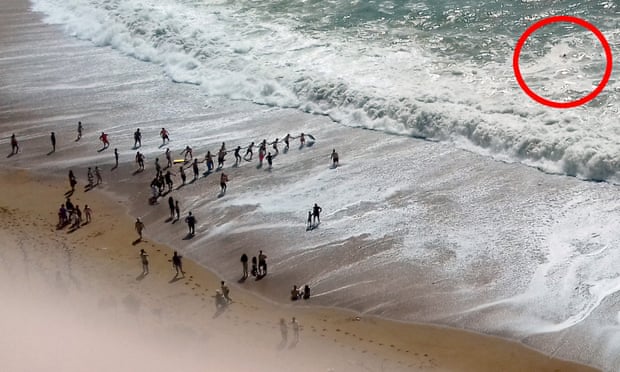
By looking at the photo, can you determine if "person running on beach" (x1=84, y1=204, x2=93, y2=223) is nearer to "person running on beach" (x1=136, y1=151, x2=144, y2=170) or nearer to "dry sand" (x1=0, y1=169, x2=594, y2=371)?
"dry sand" (x1=0, y1=169, x2=594, y2=371)

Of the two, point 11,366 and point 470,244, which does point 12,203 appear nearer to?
point 11,366

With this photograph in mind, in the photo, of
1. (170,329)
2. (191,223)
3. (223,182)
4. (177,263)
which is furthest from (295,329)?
(223,182)

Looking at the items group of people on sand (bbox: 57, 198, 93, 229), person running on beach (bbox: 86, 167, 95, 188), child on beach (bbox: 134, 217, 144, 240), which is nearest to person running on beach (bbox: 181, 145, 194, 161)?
person running on beach (bbox: 86, 167, 95, 188)

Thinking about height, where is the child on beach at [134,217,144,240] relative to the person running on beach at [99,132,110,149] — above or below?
below

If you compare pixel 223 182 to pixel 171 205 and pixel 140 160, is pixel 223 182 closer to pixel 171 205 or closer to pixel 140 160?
pixel 171 205

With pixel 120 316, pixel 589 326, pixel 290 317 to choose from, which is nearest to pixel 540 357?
pixel 589 326

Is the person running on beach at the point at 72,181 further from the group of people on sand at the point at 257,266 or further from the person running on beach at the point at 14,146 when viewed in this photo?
the group of people on sand at the point at 257,266
